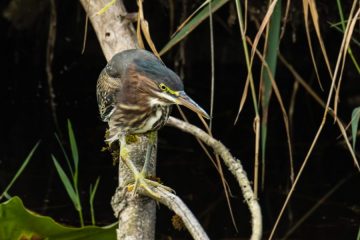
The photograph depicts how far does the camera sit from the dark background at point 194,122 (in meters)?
4.40

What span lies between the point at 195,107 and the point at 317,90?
12.8 ft

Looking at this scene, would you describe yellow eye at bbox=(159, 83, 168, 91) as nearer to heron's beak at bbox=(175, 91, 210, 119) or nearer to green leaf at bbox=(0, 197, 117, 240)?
heron's beak at bbox=(175, 91, 210, 119)

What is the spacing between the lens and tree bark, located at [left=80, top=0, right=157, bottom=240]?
2592 millimetres

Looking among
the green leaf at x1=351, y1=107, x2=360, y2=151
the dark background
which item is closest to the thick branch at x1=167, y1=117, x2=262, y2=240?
the green leaf at x1=351, y1=107, x2=360, y2=151

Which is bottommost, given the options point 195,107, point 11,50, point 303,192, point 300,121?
point 303,192

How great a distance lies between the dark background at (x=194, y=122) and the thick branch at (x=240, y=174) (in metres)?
1.30

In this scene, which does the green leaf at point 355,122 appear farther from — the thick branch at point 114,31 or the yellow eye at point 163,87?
the thick branch at point 114,31

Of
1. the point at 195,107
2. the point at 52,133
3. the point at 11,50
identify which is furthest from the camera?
the point at 11,50

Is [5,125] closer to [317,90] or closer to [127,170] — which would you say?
[317,90]

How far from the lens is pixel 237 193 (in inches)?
185

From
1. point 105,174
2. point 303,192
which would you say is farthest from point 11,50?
point 303,192

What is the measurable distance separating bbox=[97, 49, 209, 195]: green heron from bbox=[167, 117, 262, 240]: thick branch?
19 centimetres

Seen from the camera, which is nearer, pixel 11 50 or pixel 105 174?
pixel 105 174

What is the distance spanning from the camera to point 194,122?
18.6ft
